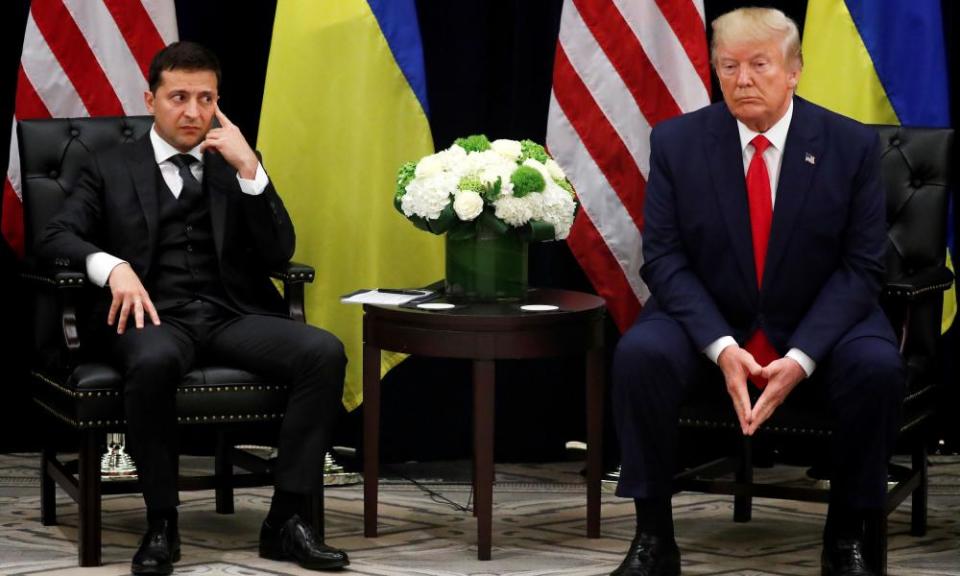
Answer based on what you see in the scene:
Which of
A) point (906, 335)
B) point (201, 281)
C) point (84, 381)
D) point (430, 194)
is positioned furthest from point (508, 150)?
point (84, 381)

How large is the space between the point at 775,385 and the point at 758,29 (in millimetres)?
860

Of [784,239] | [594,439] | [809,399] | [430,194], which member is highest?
[430,194]

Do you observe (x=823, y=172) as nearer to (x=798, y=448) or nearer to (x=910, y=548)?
(x=910, y=548)

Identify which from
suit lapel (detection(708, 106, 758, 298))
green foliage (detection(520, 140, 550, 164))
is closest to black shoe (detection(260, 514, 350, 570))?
green foliage (detection(520, 140, 550, 164))

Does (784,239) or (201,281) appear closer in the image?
(784,239)

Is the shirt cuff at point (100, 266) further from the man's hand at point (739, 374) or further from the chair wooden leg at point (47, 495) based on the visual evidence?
the man's hand at point (739, 374)

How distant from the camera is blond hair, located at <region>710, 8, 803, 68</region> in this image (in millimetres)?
3973

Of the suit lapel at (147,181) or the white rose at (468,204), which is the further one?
the suit lapel at (147,181)

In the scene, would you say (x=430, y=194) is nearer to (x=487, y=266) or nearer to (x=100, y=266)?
(x=487, y=266)

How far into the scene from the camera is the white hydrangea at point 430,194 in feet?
13.7

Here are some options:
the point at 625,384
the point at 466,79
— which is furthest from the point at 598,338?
the point at 466,79

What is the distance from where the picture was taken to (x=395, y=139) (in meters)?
4.92

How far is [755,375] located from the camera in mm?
3863

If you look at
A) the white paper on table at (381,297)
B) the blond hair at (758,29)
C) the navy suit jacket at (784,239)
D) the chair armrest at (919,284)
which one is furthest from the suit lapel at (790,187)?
the white paper on table at (381,297)
